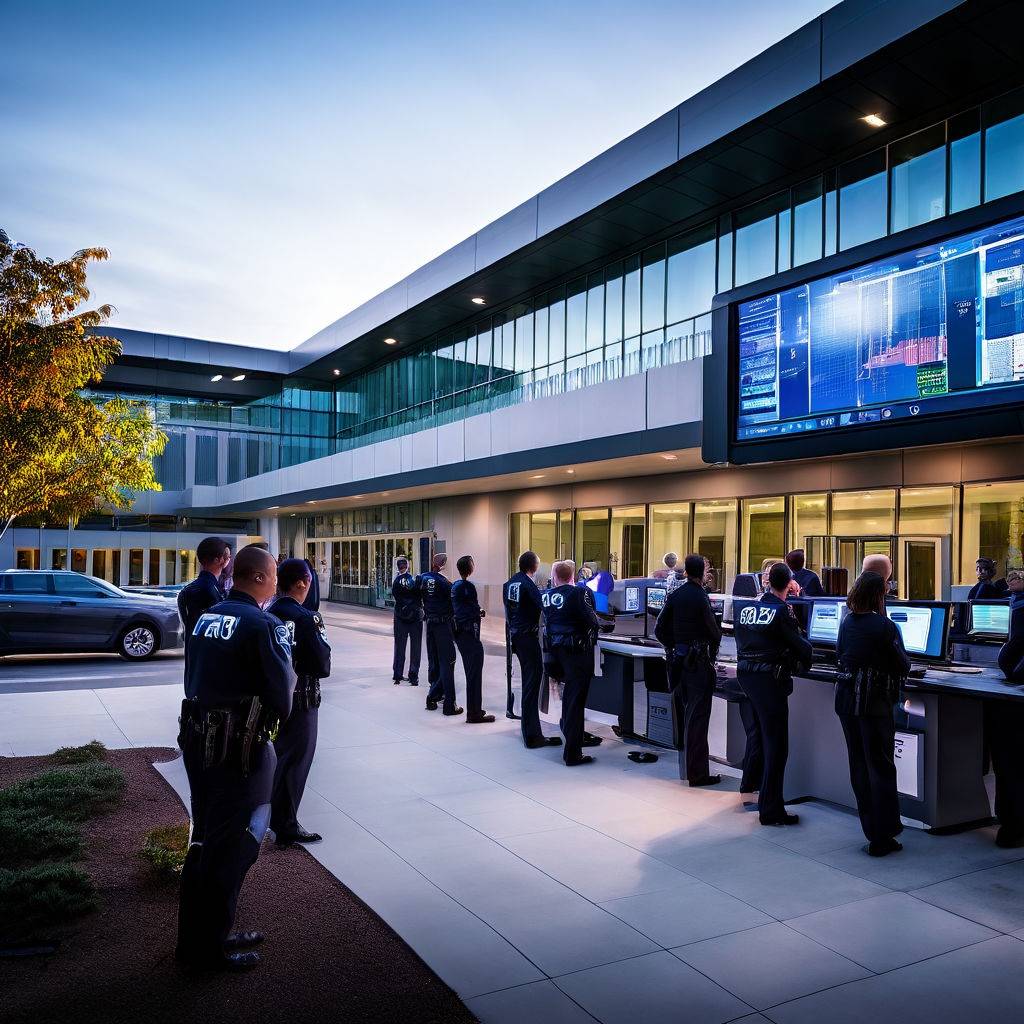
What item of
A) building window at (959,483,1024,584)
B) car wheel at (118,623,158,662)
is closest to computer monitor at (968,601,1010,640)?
building window at (959,483,1024,584)

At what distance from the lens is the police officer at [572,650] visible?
830 centimetres

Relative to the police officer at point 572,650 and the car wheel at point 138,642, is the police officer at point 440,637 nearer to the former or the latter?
the police officer at point 572,650

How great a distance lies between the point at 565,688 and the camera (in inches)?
334

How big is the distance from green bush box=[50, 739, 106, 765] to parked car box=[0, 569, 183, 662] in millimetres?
7517

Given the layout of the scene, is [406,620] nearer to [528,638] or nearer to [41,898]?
[528,638]

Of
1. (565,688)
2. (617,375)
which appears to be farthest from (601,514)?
(565,688)

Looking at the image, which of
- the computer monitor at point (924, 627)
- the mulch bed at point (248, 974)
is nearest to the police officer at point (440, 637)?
the computer monitor at point (924, 627)

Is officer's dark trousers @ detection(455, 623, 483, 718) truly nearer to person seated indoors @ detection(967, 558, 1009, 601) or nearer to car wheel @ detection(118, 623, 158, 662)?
person seated indoors @ detection(967, 558, 1009, 601)

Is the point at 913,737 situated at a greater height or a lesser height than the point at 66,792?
greater

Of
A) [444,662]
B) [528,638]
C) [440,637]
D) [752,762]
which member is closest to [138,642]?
[440,637]

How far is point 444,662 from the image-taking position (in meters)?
10.9

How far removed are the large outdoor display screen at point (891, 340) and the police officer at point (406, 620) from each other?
5.43 metres

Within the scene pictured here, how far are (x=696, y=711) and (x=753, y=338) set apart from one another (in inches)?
188

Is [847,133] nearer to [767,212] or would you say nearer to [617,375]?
[767,212]
